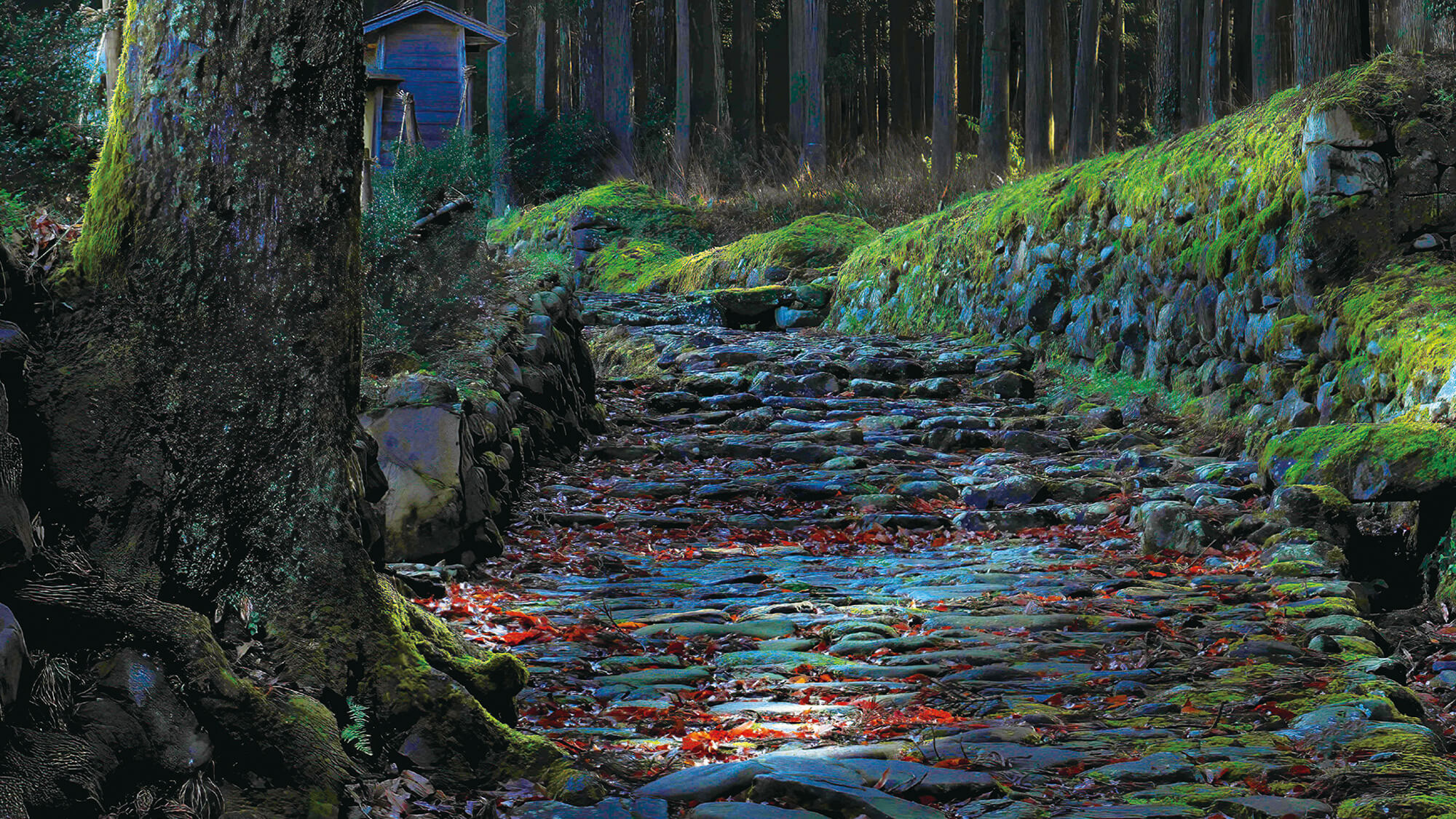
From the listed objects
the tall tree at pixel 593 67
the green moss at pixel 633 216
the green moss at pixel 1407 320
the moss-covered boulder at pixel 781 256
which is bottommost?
the green moss at pixel 1407 320

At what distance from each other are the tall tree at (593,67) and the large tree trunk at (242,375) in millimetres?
22808

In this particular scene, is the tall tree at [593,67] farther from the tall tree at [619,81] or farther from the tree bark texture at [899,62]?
the tree bark texture at [899,62]

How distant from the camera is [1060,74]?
19312 mm

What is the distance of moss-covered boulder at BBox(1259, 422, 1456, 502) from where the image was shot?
5.70 meters

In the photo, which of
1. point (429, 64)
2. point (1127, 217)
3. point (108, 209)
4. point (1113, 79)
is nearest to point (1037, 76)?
point (1113, 79)

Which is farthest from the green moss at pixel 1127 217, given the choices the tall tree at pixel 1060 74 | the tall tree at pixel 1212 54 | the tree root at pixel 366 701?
the tree root at pixel 366 701

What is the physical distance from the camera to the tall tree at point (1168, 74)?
43.9 feet

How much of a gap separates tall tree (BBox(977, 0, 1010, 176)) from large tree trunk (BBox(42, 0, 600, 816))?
15.0 m

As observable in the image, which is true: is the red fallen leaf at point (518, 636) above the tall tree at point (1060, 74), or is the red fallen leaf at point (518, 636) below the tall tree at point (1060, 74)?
below

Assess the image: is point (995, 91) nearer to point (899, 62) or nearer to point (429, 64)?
point (429, 64)

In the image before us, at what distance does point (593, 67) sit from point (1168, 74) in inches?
556

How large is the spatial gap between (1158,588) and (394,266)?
480cm

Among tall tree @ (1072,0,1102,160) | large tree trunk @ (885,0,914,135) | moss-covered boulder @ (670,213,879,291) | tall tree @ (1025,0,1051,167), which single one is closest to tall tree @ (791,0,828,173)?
moss-covered boulder @ (670,213,879,291)

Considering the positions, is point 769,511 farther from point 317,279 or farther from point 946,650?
point 317,279
